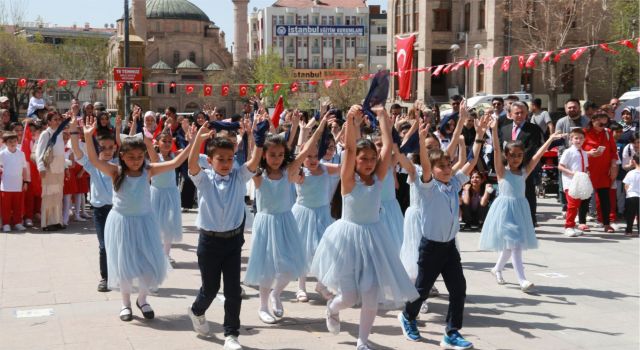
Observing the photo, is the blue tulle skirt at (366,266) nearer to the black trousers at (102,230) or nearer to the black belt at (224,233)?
the black belt at (224,233)

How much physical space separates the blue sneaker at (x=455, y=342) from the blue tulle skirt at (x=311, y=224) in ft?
6.08

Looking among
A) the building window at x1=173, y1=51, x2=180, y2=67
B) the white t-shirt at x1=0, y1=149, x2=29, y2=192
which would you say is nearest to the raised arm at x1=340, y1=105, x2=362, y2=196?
the white t-shirt at x1=0, y1=149, x2=29, y2=192

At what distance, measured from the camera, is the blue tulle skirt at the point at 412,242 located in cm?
680

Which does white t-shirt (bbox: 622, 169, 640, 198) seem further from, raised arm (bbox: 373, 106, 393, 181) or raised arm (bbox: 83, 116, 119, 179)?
raised arm (bbox: 83, 116, 119, 179)

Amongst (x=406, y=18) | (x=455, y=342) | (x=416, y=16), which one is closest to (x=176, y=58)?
(x=406, y=18)

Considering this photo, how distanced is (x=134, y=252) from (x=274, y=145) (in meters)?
1.58

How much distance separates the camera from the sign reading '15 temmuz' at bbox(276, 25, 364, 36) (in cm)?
9525

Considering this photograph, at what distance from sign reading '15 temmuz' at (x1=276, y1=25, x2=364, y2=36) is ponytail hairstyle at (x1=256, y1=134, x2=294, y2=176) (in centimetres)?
9078

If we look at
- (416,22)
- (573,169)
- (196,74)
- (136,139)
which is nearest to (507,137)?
(573,169)

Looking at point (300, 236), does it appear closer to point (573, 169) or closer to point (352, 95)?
point (573, 169)

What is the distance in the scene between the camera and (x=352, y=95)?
179 feet

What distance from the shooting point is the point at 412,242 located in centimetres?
689

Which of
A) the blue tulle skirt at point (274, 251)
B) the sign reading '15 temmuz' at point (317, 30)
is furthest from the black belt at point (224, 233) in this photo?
the sign reading '15 temmuz' at point (317, 30)

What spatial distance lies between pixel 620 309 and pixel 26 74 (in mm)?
49885
